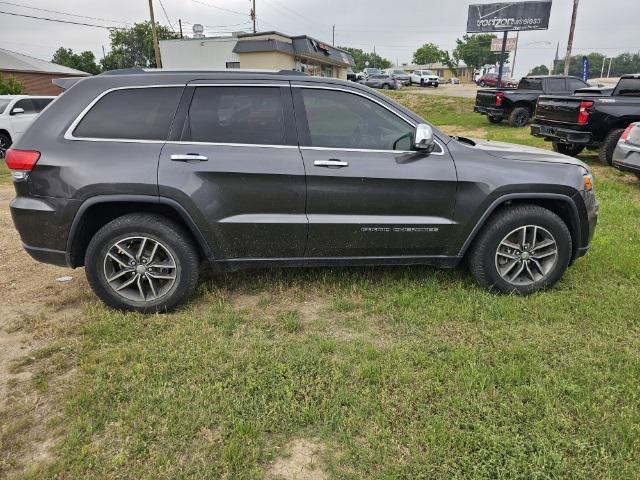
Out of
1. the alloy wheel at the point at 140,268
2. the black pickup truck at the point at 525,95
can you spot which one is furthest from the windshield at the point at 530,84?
the alloy wheel at the point at 140,268

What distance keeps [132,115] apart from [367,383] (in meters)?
2.48

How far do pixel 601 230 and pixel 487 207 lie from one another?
8.79 feet

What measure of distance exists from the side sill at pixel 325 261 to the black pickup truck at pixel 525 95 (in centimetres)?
1329

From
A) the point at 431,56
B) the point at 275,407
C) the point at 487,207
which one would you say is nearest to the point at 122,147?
the point at 275,407

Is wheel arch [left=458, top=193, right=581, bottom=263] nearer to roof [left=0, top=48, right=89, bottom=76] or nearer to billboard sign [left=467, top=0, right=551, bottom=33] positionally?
billboard sign [left=467, top=0, right=551, bottom=33]

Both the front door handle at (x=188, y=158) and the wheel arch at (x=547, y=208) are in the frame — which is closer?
the front door handle at (x=188, y=158)

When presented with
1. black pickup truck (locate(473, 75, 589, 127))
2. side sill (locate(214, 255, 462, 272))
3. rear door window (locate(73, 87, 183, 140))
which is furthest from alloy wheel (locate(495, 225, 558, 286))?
black pickup truck (locate(473, 75, 589, 127))

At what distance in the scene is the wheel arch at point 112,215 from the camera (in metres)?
3.32

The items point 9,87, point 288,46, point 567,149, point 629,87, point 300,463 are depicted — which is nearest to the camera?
point 300,463

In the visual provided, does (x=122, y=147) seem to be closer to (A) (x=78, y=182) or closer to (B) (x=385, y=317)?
(A) (x=78, y=182)

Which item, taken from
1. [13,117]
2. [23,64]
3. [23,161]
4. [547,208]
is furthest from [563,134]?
[23,64]

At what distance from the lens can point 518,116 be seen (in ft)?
50.2

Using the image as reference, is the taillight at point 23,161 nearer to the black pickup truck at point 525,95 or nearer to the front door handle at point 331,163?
the front door handle at point 331,163

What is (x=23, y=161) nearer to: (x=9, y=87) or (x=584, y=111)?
(x=584, y=111)
